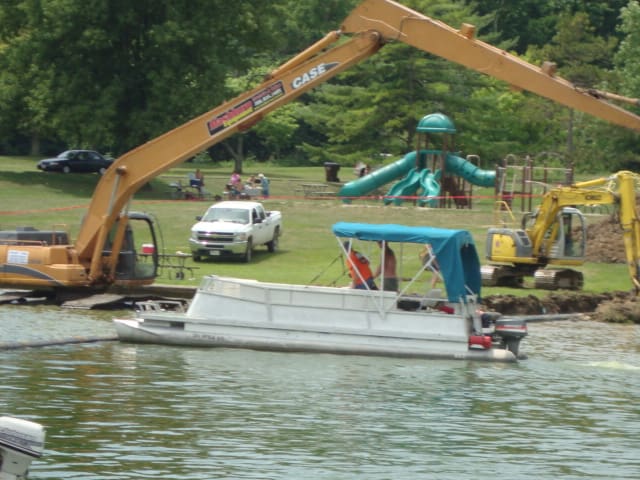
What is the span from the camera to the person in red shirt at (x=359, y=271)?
2764 cm

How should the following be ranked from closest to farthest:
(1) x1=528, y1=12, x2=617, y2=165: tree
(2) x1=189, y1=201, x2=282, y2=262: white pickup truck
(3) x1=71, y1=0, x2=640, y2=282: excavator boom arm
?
(3) x1=71, y1=0, x2=640, y2=282: excavator boom arm < (2) x1=189, y1=201, x2=282, y2=262: white pickup truck < (1) x1=528, y1=12, x2=617, y2=165: tree

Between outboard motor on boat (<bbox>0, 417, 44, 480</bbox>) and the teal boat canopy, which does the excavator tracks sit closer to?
the teal boat canopy

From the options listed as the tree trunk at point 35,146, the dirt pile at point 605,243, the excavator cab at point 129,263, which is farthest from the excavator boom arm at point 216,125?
the tree trunk at point 35,146

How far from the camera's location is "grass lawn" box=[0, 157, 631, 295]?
40969 mm

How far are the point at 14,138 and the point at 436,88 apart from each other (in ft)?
101

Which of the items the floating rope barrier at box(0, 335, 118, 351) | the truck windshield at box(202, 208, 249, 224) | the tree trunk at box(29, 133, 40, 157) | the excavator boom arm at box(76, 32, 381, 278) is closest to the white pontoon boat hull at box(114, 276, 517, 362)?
the floating rope barrier at box(0, 335, 118, 351)

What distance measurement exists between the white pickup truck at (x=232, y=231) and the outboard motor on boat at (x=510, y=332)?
1718 cm

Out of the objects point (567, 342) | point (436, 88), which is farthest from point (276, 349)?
point (436, 88)

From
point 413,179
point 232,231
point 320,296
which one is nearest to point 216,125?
point 320,296

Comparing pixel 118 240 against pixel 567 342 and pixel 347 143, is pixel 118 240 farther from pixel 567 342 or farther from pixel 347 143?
A: pixel 347 143

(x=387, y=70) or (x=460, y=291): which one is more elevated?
(x=387, y=70)

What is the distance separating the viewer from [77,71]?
6359 cm

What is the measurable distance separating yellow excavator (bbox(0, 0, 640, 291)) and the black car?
41.2 m

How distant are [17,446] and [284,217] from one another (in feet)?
131
